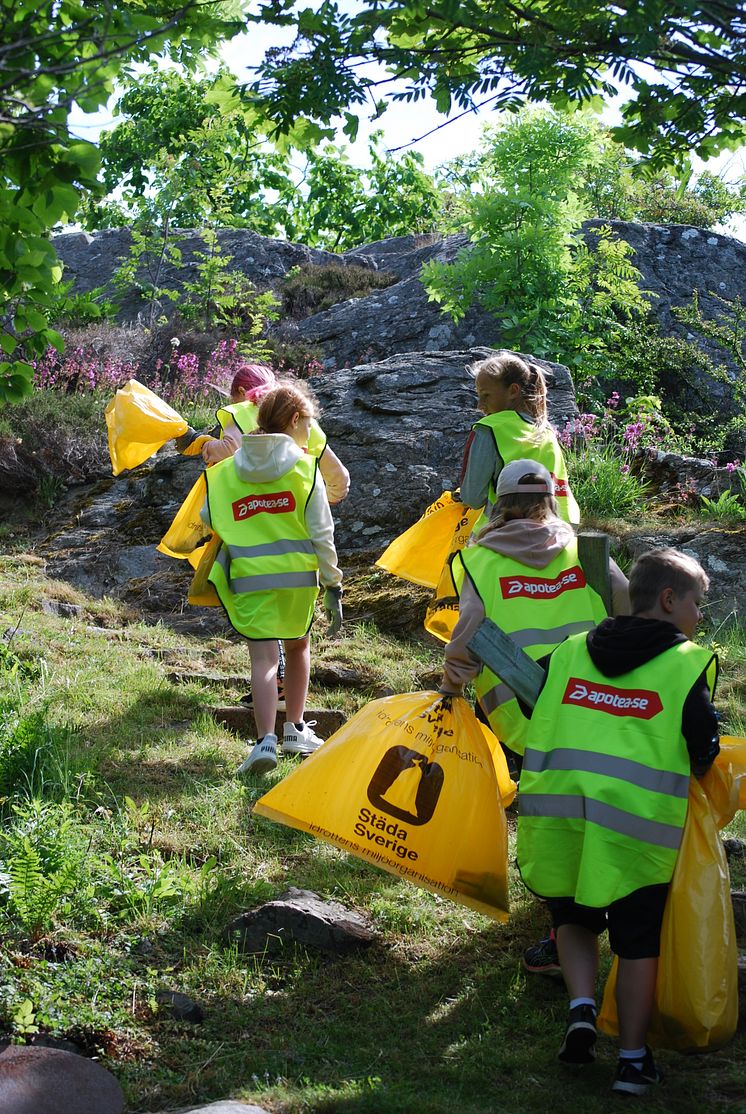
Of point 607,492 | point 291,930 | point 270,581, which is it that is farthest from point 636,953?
point 607,492

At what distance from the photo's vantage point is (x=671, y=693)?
10.2 feet

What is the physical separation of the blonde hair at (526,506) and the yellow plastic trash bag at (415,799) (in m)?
0.66

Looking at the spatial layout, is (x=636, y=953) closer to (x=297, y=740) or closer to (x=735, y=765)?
(x=735, y=765)

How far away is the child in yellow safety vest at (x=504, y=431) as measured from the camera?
476 centimetres

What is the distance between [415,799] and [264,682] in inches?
59.7

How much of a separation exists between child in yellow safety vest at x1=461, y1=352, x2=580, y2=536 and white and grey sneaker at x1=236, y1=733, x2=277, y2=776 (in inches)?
51.0

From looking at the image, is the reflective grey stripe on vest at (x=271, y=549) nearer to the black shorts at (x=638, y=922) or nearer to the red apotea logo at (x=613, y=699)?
the red apotea logo at (x=613, y=699)

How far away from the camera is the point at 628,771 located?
3.07 metres

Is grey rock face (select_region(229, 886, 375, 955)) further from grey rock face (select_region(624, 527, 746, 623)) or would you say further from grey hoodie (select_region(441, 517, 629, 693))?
grey rock face (select_region(624, 527, 746, 623))

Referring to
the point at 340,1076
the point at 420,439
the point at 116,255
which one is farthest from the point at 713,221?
the point at 340,1076

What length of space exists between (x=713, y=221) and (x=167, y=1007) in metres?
22.4

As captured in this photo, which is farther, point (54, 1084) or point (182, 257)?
point (182, 257)

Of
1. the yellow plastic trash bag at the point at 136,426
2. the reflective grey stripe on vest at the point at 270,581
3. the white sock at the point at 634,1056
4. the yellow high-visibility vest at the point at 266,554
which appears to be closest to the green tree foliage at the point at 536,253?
the yellow plastic trash bag at the point at 136,426

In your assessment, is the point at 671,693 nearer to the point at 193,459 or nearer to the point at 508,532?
the point at 508,532
